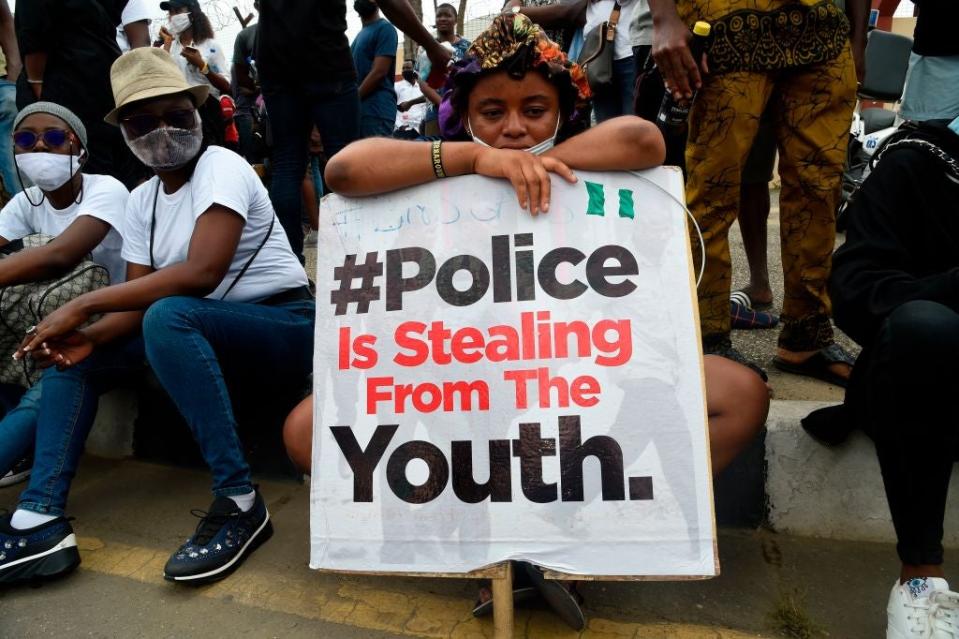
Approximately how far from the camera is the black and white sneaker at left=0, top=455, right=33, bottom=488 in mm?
2531

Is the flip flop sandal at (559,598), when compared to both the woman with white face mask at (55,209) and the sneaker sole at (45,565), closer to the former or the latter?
the sneaker sole at (45,565)

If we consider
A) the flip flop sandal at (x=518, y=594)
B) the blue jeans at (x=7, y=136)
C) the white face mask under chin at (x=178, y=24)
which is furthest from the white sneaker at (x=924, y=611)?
the white face mask under chin at (x=178, y=24)

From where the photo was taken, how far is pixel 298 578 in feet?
6.05

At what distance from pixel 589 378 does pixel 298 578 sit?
1.00 m

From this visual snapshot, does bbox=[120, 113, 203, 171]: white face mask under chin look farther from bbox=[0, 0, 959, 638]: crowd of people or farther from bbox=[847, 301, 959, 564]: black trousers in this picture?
bbox=[847, 301, 959, 564]: black trousers

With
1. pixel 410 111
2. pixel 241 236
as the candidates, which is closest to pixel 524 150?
pixel 241 236

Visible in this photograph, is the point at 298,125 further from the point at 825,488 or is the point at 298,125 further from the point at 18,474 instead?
the point at 825,488

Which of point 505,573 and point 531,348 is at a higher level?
point 531,348

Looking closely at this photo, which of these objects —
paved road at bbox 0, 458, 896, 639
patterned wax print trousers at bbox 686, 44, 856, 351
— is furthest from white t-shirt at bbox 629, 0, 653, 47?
paved road at bbox 0, 458, 896, 639

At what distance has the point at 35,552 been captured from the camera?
1.88 metres

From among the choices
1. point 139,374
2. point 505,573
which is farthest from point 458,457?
point 139,374

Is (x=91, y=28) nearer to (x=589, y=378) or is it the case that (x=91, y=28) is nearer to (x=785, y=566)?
(x=589, y=378)

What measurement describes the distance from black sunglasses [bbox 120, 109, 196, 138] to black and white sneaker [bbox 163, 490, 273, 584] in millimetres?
1167

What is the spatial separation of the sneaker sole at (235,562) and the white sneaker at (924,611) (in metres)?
1.56
